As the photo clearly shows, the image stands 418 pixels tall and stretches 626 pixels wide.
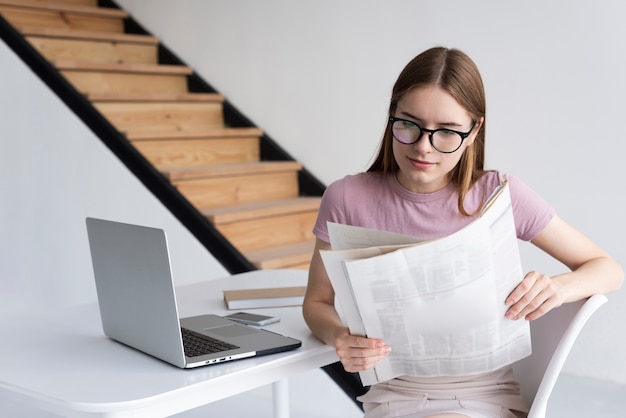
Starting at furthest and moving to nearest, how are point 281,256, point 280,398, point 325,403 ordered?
point 281,256 < point 325,403 < point 280,398

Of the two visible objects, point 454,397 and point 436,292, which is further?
point 454,397

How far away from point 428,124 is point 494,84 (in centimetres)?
194

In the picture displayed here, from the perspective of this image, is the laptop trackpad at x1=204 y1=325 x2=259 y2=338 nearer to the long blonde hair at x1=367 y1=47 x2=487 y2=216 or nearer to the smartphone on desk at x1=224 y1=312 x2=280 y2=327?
the smartphone on desk at x1=224 y1=312 x2=280 y2=327

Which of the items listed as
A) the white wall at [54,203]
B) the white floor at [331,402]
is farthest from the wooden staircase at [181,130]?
the white floor at [331,402]

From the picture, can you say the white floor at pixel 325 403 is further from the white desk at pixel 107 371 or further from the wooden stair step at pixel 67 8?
the wooden stair step at pixel 67 8

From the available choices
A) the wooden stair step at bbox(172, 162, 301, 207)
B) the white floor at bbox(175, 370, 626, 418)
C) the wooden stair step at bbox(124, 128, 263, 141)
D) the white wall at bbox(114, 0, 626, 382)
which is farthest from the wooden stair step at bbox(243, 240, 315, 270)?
the wooden stair step at bbox(124, 128, 263, 141)

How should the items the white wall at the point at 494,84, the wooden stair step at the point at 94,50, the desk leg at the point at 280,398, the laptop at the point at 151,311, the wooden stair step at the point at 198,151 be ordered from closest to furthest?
the laptop at the point at 151,311, the desk leg at the point at 280,398, the white wall at the point at 494,84, the wooden stair step at the point at 198,151, the wooden stair step at the point at 94,50

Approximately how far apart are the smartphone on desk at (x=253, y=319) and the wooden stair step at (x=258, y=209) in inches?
76.2

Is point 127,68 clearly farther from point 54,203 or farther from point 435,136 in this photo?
point 435,136

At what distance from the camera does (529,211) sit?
1.54 m

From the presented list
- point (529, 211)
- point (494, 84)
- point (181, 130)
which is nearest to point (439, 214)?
point (529, 211)

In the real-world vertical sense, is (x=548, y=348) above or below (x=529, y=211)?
below

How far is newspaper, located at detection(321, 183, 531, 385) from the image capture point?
3.93 feet

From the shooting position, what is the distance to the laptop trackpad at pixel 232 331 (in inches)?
56.5
